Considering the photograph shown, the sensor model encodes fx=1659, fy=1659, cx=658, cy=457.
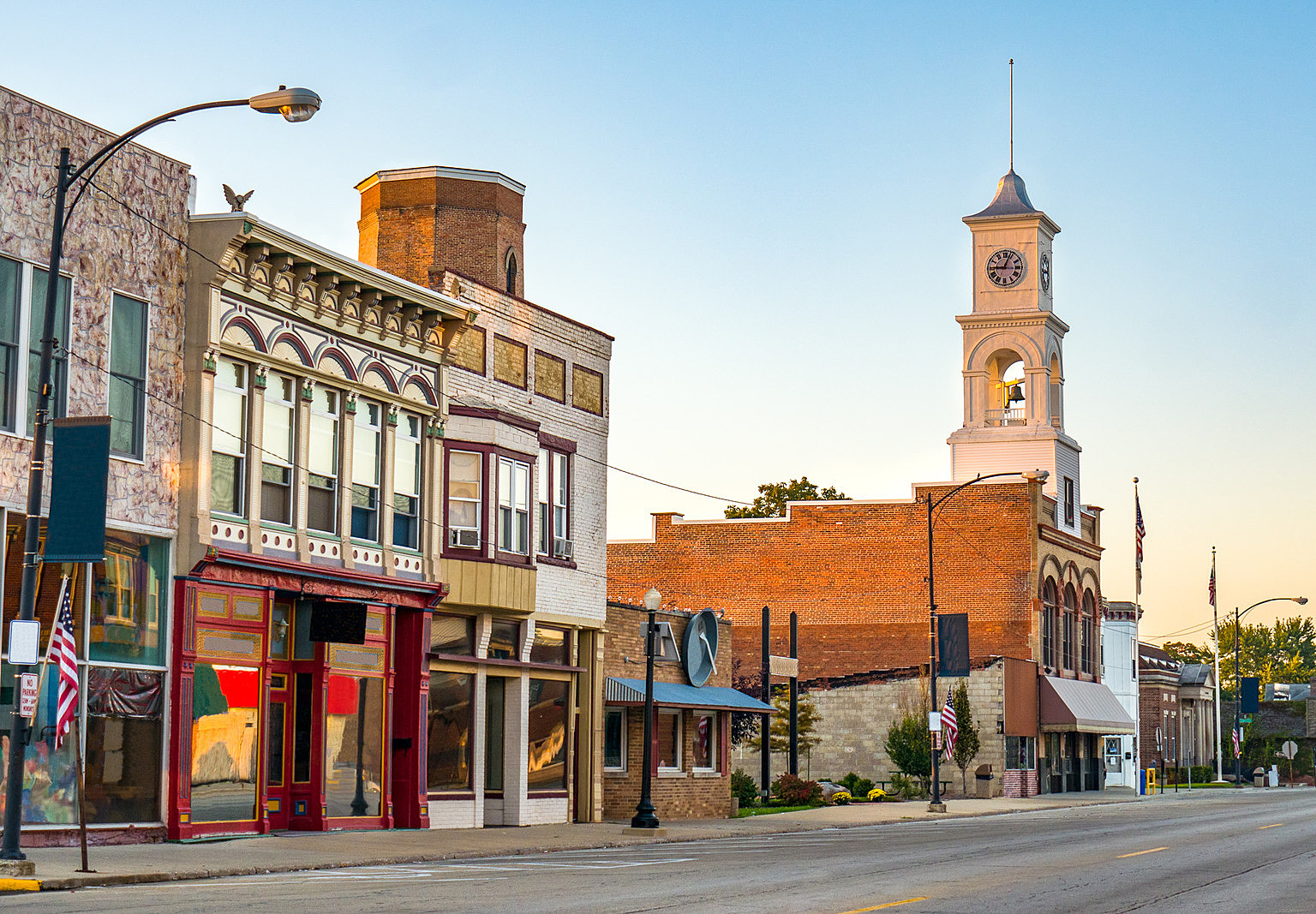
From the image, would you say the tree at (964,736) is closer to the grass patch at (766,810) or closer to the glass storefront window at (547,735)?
the grass patch at (766,810)

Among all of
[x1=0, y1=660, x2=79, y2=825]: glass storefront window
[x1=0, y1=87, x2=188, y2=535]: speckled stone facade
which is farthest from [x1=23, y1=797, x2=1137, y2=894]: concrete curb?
[x1=0, y1=87, x2=188, y2=535]: speckled stone facade

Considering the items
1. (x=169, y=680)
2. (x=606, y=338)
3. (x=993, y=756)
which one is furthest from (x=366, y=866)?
(x=993, y=756)

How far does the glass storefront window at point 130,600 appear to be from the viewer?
915 inches

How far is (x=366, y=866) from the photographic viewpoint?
22125 millimetres

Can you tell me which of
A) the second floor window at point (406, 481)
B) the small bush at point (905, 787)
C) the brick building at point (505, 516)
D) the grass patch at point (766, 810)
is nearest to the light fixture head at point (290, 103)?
the second floor window at point (406, 481)

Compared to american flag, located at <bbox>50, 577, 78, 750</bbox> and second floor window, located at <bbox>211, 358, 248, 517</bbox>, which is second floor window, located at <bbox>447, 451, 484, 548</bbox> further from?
american flag, located at <bbox>50, 577, 78, 750</bbox>

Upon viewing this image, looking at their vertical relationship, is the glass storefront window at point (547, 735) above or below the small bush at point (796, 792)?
above

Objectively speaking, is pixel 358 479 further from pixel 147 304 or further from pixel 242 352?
pixel 147 304

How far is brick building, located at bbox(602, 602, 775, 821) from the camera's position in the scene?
36.3m

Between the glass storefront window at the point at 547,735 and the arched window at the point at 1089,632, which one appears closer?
the glass storefront window at the point at 547,735

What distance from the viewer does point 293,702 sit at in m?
27.2

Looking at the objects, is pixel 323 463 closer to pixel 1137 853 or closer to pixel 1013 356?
pixel 1137 853

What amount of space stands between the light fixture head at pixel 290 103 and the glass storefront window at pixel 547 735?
16944 millimetres

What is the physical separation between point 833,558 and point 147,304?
1714 inches
